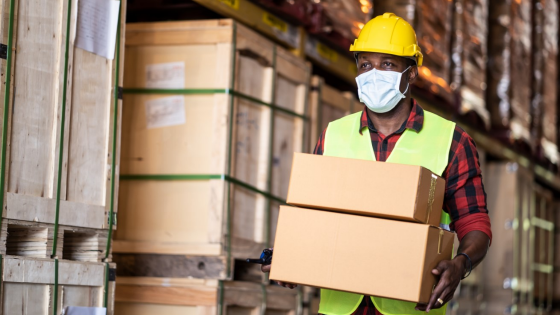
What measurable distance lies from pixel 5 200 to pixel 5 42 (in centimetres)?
66

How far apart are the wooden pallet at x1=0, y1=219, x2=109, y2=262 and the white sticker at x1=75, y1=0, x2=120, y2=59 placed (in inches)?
34.9

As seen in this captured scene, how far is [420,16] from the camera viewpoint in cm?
823

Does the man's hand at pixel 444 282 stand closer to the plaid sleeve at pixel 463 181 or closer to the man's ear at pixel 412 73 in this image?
the plaid sleeve at pixel 463 181

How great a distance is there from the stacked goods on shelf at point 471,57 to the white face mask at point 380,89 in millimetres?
5921

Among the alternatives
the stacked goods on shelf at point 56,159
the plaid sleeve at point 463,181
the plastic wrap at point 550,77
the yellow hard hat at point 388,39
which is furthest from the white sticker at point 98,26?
the plastic wrap at point 550,77

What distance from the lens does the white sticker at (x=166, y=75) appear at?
213 inches

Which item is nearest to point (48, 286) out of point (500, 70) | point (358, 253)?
point (358, 253)

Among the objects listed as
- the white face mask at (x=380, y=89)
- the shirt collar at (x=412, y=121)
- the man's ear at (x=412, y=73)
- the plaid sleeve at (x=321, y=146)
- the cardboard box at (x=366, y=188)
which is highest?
the man's ear at (x=412, y=73)

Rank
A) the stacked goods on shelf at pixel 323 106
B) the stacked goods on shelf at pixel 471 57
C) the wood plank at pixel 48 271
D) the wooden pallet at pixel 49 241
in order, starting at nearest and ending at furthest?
the wood plank at pixel 48 271
the wooden pallet at pixel 49 241
the stacked goods on shelf at pixel 323 106
the stacked goods on shelf at pixel 471 57

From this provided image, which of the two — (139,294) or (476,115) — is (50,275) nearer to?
(139,294)

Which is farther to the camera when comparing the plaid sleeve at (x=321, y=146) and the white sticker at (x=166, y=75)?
the white sticker at (x=166, y=75)

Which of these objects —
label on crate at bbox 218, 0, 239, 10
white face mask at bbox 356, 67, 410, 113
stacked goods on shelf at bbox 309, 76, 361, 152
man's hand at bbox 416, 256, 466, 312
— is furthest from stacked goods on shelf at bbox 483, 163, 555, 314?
man's hand at bbox 416, 256, 466, 312

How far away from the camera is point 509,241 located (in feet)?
Result: 33.5

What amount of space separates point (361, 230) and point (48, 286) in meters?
1.62
